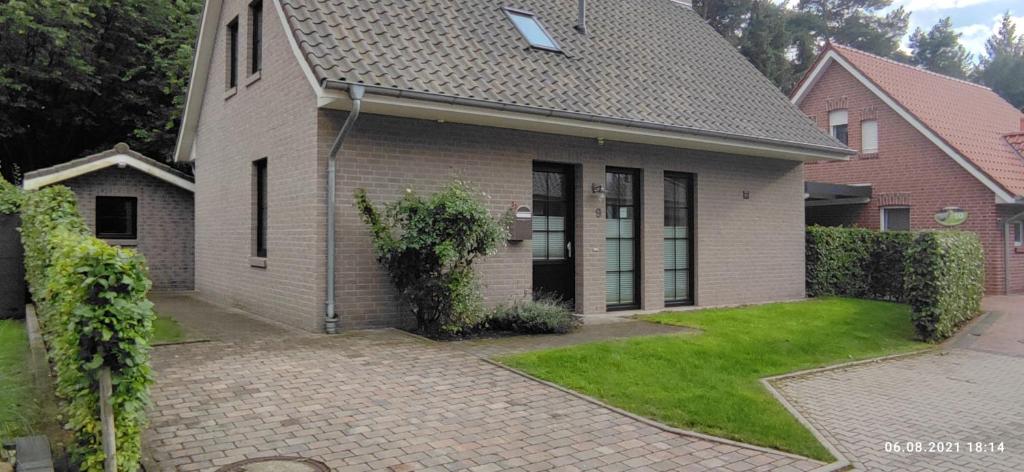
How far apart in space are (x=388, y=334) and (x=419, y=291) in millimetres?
721

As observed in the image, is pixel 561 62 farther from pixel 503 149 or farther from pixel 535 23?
pixel 503 149

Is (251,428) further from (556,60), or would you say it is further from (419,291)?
(556,60)

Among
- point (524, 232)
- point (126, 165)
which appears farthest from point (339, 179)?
point (126, 165)

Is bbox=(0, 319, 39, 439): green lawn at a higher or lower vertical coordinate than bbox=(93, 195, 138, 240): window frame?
lower

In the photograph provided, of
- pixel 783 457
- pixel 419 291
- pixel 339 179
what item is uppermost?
pixel 339 179

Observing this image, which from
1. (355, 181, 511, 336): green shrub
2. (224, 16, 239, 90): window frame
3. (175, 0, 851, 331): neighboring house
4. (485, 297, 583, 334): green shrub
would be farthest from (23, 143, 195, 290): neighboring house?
(485, 297, 583, 334): green shrub

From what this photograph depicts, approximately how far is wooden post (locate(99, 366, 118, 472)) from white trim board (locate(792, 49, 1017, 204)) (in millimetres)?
19383

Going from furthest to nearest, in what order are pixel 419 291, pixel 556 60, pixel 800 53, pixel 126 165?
pixel 800 53 < pixel 126 165 < pixel 556 60 < pixel 419 291

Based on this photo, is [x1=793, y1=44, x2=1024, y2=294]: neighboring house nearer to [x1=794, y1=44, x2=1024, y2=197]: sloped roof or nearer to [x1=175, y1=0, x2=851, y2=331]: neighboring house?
[x1=794, y1=44, x2=1024, y2=197]: sloped roof

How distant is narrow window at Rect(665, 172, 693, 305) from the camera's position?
12.6 m

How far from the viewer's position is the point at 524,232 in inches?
410

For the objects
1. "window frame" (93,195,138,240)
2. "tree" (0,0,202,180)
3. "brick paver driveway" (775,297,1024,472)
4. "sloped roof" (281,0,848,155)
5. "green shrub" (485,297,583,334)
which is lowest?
"brick paver driveway" (775,297,1024,472)

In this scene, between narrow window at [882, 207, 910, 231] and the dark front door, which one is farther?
narrow window at [882, 207, 910, 231]

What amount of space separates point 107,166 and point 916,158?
65.2 feet
